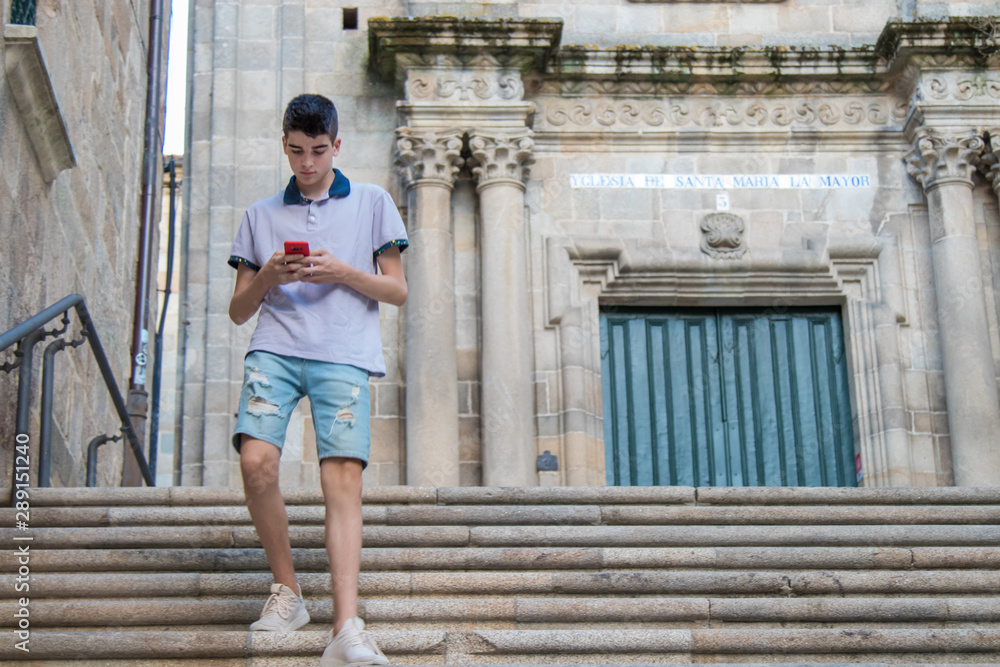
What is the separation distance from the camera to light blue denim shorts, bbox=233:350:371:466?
523cm

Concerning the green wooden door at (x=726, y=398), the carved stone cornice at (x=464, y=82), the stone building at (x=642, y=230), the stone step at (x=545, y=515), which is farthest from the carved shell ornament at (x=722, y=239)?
the stone step at (x=545, y=515)

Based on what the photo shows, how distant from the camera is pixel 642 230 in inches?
505

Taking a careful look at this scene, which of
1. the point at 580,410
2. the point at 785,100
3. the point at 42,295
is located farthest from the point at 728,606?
the point at 785,100

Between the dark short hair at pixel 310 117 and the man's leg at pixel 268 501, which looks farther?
the dark short hair at pixel 310 117

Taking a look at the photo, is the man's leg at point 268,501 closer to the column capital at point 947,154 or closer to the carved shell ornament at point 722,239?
the carved shell ornament at point 722,239

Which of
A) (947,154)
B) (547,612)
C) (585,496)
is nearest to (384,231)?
(547,612)

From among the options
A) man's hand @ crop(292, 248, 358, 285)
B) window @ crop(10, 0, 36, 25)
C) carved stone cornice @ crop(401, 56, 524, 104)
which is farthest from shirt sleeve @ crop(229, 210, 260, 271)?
carved stone cornice @ crop(401, 56, 524, 104)

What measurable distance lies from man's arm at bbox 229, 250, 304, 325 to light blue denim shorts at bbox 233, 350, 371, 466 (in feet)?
0.65

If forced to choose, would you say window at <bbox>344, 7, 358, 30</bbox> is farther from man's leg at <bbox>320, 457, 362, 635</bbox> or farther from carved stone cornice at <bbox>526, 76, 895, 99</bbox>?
man's leg at <bbox>320, 457, 362, 635</bbox>

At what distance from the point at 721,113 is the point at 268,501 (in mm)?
8742

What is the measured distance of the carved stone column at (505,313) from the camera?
1187 centimetres

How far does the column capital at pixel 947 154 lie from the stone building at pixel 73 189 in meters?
6.70

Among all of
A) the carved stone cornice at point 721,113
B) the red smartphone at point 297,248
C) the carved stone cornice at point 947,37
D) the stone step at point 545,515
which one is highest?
the carved stone cornice at point 947,37

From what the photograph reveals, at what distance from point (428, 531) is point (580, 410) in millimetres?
5515
